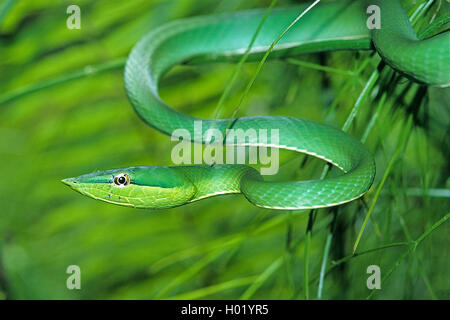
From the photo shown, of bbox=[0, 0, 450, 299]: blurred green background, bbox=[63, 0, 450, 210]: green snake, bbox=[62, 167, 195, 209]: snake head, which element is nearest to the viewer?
bbox=[63, 0, 450, 210]: green snake

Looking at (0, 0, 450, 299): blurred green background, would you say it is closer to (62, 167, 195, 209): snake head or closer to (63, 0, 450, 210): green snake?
(63, 0, 450, 210): green snake

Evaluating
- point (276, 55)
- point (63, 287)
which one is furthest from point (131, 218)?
point (276, 55)

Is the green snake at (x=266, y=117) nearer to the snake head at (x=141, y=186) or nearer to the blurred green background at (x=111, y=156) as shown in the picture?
the snake head at (x=141, y=186)

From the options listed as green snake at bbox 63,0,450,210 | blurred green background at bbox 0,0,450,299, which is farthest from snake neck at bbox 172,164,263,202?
blurred green background at bbox 0,0,450,299

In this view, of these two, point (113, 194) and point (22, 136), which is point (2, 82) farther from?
point (113, 194)

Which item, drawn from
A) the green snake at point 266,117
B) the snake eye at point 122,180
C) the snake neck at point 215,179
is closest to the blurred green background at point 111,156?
the green snake at point 266,117

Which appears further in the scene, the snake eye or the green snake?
the snake eye

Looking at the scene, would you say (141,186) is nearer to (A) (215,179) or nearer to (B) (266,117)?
(A) (215,179)

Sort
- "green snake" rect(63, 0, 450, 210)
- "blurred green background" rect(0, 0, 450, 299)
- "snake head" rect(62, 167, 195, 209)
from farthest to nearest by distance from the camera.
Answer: "blurred green background" rect(0, 0, 450, 299) → "snake head" rect(62, 167, 195, 209) → "green snake" rect(63, 0, 450, 210)
